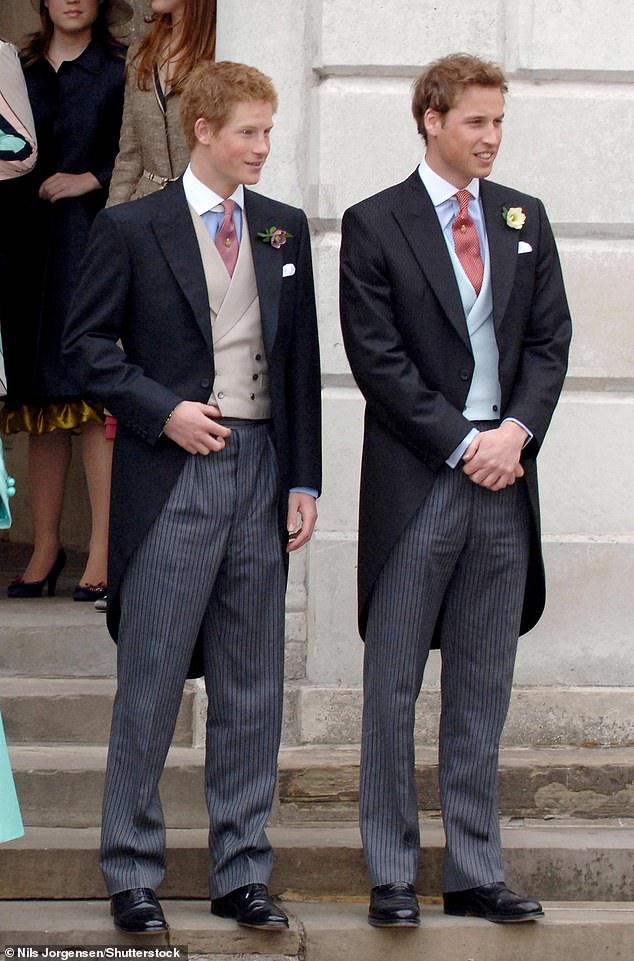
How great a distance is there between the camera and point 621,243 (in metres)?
5.27

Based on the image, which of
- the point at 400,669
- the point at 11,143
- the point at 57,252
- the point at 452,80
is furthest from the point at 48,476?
the point at 452,80

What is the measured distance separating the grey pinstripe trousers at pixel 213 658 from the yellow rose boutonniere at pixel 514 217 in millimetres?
767

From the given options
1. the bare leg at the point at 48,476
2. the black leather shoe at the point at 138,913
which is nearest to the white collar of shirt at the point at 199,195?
the black leather shoe at the point at 138,913

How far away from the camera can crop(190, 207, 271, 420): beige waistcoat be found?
13.4 ft

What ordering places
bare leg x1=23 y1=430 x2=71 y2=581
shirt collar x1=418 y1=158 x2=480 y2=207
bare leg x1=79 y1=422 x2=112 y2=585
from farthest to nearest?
1. bare leg x1=23 y1=430 x2=71 y2=581
2. bare leg x1=79 y1=422 x2=112 y2=585
3. shirt collar x1=418 y1=158 x2=480 y2=207

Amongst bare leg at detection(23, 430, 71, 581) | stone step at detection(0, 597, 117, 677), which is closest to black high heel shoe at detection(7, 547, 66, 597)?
bare leg at detection(23, 430, 71, 581)

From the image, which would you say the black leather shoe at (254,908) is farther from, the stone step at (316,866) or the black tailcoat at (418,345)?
the black tailcoat at (418,345)

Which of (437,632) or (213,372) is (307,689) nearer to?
(437,632)

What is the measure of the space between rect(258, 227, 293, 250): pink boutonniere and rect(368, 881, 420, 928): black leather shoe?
5.03 feet

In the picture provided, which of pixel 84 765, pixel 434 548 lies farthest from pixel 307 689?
pixel 434 548

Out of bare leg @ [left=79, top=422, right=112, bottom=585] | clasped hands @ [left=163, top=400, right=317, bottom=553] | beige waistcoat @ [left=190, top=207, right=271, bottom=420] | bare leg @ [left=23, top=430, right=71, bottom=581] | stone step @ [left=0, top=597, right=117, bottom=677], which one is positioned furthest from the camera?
bare leg @ [left=23, top=430, right=71, bottom=581]

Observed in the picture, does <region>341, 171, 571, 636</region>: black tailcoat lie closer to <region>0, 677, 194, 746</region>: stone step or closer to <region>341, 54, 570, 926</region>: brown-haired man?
<region>341, 54, 570, 926</region>: brown-haired man

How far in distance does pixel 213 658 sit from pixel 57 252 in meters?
2.36

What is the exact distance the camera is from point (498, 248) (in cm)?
418
